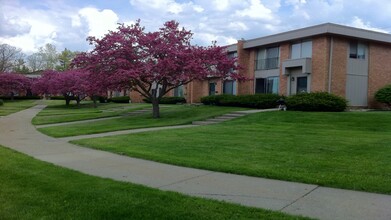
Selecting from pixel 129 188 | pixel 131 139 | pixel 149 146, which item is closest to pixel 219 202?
pixel 129 188

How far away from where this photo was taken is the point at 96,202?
19.1ft

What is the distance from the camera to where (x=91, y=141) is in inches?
537

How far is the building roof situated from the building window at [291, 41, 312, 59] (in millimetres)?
668

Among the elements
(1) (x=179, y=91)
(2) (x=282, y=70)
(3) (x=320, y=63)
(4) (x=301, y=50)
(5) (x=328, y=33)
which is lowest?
(1) (x=179, y=91)

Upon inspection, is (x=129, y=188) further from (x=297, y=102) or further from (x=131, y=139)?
(x=297, y=102)

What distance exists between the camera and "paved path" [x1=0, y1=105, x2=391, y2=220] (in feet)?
18.2

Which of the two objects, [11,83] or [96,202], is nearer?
[96,202]

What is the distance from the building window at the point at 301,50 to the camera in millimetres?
27797

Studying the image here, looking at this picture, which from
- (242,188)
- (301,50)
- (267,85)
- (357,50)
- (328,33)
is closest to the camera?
(242,188)

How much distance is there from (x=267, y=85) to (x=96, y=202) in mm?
27184

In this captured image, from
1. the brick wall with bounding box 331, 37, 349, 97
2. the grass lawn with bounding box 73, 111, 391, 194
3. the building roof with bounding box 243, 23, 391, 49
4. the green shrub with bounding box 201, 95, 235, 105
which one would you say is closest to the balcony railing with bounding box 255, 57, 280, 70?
the building roof with bounding box 243, 23, 391, 49

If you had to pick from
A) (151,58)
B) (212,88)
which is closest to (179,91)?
(212,88)

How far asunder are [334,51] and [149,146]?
61.2 ft

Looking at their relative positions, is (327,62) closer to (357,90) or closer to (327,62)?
(327,62)
